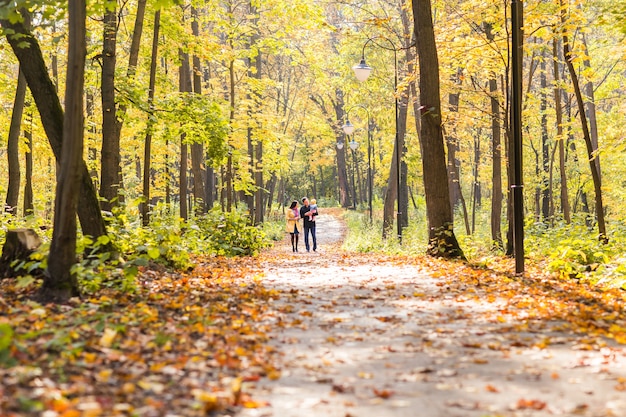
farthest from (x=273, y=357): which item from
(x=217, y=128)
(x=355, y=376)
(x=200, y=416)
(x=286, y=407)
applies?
(x=217, y=128)

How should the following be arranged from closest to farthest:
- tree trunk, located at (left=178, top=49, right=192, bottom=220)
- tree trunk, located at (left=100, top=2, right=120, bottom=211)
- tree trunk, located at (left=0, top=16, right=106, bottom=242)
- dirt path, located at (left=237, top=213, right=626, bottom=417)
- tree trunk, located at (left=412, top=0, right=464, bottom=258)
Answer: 1. dirt path, located at (left=237, top=213, right=626, bottom=417)
2. tree trunk, located at (left=0, top=16, right=106, bottom=242)
3. tree trunk, located at (left=100, top=2, right=120, bottom=211)
4. tree trunk, located at (left=412, top=0, right=464, bottom=258)
5. tree trunk, located at (left=178, top=49, right=192, bottom=220)

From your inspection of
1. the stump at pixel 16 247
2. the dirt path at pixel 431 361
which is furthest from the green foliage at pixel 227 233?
the dirt path at pixel 431 361

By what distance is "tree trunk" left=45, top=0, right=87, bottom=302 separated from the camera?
6422mm

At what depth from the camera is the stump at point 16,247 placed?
8.11 meters

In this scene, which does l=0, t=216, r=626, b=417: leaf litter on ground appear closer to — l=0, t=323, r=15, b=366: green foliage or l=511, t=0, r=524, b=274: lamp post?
l=0, t=323, r=15, b=366: green foliage

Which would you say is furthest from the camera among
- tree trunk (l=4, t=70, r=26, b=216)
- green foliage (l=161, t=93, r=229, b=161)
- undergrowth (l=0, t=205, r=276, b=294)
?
tree trunk (l=4, t=70, r=26, b=216)

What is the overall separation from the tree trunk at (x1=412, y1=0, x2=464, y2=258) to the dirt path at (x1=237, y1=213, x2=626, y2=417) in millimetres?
4623

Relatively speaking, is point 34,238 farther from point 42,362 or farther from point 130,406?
point 130,406

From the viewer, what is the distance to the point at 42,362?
13.8 feet

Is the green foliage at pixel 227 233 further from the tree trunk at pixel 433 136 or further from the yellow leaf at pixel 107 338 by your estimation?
the yellow leaf at pixel 107 338

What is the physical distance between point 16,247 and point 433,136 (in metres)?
8.36

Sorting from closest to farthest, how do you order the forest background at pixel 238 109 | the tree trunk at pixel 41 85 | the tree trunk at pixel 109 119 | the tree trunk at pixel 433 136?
1. the tree trunk at pixel 41 85
2. the forest background at pixel 238 109
3. the tree trunk at pixel 109 119
4. the tree trunk at pixel 433 136

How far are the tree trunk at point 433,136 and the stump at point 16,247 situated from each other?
25.9ft

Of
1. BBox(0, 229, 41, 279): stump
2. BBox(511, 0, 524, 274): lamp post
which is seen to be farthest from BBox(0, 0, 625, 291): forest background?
BBox(511, 0, 524, 274): lamp post
